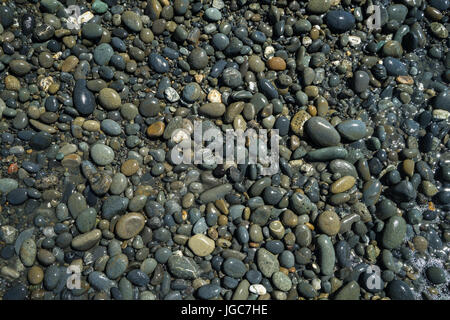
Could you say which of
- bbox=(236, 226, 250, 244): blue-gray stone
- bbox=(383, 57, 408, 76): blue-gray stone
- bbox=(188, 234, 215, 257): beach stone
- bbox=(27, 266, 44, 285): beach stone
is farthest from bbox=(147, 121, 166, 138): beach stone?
bbox=(383, 57, 408, 76): blue-gray stone

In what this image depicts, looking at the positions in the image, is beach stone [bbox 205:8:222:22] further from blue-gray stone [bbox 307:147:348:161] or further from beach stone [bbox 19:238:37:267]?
beach stone [bbox 19:238:37:267]

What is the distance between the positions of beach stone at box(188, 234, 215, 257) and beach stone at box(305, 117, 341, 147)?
1.05 meters

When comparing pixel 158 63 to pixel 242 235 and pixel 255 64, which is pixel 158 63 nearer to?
pixel 255 64

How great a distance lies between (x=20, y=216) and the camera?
2.48m

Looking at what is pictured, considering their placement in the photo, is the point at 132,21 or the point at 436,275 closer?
the point at 436,275

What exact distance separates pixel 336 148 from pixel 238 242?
96 centimetres

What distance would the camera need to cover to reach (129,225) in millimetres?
2391

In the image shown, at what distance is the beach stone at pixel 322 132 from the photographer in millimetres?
2514

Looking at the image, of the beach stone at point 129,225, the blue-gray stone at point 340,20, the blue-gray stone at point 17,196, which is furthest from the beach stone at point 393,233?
the blue-gray stone at point 17,196

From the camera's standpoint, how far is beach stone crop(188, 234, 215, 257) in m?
2.38

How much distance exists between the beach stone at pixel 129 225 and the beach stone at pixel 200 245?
0.37 m

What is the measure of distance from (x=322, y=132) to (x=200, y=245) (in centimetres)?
117

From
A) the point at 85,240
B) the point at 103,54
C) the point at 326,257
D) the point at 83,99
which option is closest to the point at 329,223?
the point at 326,257

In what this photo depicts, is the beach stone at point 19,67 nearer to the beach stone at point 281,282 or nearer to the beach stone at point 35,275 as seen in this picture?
the beach stone at point 35,275
